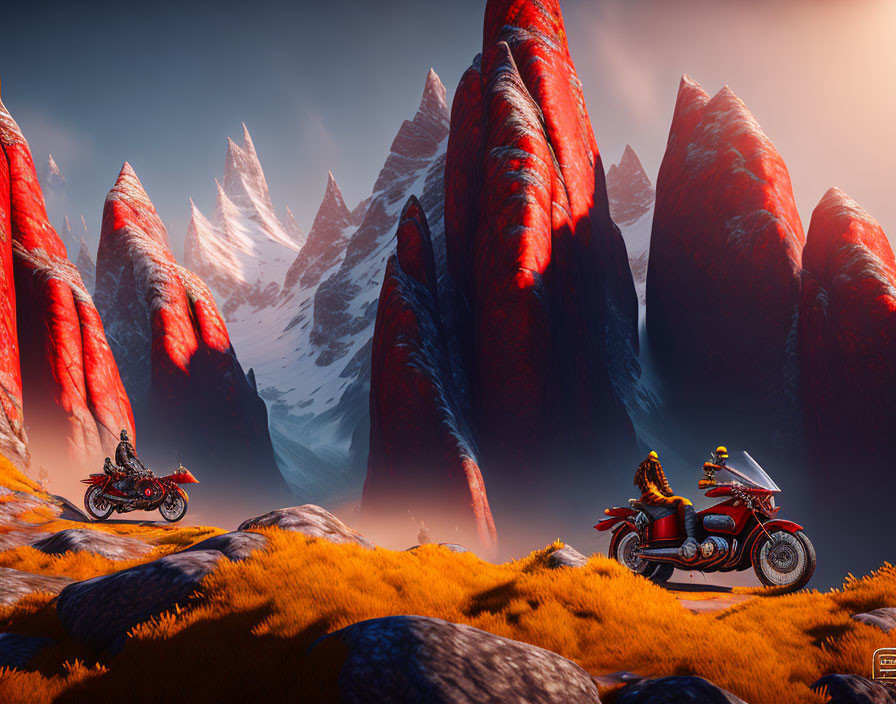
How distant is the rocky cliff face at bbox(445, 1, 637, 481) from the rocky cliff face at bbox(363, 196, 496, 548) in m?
2.77

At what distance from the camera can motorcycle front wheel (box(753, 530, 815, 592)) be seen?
658 centimetres

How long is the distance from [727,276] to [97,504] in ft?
124

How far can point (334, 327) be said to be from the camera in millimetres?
85562

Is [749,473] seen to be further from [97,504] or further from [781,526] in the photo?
[97,504]

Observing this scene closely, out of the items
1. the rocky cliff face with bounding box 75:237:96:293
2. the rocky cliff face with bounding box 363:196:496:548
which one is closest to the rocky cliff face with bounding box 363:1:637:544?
the rocky cliff face with bounding box 363:196:496:548

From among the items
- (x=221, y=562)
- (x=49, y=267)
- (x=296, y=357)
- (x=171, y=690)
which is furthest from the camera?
(x=296, y=357)

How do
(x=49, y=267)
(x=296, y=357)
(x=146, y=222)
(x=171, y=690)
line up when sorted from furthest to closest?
1. (x=296, y=357)
2. (x=146, y=222)
3. (x=49, y=267)
4. (x=171, y=690)

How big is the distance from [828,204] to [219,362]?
4312cm

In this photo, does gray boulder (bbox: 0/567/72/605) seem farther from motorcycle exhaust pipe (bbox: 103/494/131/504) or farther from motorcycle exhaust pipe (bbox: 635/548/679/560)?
motorcycle exhaust pipe (bbox: 103/494/131/504)

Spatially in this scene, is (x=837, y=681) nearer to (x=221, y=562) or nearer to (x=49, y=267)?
(x=221, y=562)

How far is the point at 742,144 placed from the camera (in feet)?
114

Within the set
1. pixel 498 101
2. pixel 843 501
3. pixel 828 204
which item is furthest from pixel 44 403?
pixel 828 204

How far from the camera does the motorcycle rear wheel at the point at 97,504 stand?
1641 cm

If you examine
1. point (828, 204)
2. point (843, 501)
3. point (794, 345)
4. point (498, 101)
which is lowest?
point (843, 501)
